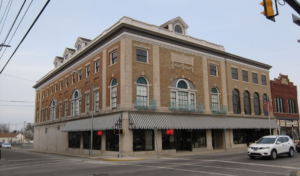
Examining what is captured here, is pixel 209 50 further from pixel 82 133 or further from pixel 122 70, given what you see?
pixel 82 133

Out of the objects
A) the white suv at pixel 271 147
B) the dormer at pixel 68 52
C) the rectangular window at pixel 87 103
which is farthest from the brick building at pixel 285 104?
the dormer at pixel 68 52

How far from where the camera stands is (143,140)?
26109 millimetres

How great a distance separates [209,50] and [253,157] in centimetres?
1813

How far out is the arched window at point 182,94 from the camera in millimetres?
29734

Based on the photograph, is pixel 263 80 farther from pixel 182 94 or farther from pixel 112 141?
pixel 112 141

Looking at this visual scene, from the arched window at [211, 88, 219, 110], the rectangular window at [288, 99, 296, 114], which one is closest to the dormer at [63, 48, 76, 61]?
the arched window at [211, 88, 219, 110]

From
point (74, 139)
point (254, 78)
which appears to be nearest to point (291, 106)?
point (254, 78)

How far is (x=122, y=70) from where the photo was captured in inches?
1040

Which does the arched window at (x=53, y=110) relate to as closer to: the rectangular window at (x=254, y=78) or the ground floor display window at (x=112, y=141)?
the ground floor display window at (x=112, y=141)

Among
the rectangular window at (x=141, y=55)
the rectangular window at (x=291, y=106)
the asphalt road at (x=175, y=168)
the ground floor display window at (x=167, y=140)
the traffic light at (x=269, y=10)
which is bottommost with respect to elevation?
the asphalt road at (x=175, y=168)

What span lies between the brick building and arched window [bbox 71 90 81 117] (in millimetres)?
30260

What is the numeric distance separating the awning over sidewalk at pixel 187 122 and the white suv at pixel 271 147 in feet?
31.6

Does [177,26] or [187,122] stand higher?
[177,26]

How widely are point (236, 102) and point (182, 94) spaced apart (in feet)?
35.2
